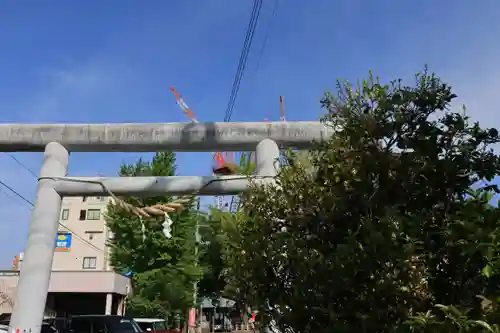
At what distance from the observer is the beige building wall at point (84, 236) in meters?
43.9

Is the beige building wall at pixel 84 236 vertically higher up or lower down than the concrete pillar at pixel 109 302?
higher up

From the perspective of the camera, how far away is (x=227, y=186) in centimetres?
800

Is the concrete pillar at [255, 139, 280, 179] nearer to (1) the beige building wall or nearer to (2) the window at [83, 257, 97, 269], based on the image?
(1) the beige building wall

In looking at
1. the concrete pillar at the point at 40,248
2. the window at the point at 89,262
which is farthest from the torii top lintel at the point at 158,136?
the window at the point at 89,262

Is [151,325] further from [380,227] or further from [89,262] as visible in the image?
[89,262]

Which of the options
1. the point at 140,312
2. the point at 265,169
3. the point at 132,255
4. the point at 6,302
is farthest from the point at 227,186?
the point at 6,302

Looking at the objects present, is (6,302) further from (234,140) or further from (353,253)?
(353,253)

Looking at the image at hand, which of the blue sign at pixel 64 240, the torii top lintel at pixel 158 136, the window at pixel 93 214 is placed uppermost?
the window at pixel 93 214

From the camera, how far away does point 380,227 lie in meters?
2.92

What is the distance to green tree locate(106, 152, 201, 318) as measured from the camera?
21.2m

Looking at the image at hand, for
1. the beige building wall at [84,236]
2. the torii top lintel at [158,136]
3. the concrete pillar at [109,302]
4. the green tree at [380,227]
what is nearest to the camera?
the green tree at [380,227]

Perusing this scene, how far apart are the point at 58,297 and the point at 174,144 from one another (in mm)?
24640

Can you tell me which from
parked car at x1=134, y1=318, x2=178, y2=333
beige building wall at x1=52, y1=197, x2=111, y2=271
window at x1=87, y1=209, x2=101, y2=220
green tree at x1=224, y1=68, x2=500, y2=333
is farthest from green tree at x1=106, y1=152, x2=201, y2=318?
window at x1=87, y1=209, x2=101, y2=220

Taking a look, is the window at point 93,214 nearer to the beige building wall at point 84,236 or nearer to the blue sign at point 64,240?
the beige building wall at point 84,236
